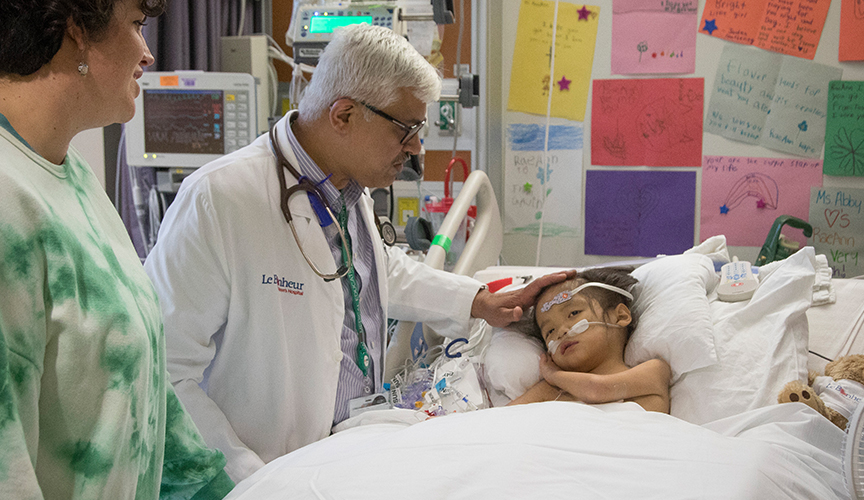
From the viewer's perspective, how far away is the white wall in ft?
8.64

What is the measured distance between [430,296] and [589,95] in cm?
160

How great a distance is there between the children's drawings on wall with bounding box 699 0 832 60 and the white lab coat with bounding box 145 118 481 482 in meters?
2.13

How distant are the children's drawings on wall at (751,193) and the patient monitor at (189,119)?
6.54 feet

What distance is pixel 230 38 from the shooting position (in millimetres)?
2928

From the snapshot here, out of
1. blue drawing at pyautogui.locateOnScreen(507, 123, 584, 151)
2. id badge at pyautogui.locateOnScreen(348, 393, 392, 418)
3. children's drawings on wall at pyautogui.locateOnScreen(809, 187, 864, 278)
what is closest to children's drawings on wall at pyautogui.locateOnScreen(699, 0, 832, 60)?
children's drawings on wall at pyautogui.locateOnScreen(809, 187, 864, 278)

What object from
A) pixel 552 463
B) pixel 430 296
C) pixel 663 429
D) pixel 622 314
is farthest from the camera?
pixel 430 296

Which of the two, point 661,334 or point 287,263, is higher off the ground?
point 287,263

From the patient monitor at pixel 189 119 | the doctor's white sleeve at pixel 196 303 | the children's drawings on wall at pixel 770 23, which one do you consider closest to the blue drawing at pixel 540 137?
the children's drawings on wall at pixel 770 23

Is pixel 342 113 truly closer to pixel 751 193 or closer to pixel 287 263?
pixel 287 263

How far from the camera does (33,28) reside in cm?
65

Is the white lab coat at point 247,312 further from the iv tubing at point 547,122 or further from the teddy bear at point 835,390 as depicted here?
the iv tubing at point 547,122

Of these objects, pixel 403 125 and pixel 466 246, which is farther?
pixel 466 246

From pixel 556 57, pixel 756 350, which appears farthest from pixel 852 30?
pixel 756 350

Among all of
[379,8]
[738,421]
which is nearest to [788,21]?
[379,8]
